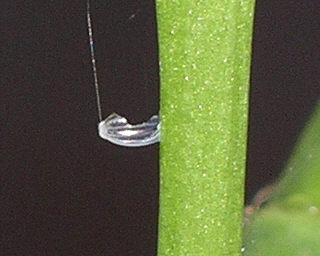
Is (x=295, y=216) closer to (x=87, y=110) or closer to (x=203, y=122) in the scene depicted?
(x=203, y=122)

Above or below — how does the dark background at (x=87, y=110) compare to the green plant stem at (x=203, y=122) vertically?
below

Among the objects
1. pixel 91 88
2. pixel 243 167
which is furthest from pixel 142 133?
pixel 91 88

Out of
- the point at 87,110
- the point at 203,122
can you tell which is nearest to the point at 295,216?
the point at 203,122

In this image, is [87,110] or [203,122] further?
[87,110]

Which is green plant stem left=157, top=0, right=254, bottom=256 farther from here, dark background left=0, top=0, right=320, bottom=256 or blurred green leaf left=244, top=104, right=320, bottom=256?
dark background left=0, top=0, right=320, bottom=256

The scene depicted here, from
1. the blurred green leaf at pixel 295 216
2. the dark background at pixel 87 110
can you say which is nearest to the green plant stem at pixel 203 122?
the blurred green leaf at pixel 295 216

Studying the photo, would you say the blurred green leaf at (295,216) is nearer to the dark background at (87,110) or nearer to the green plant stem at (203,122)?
the green plant stem at (203,122)

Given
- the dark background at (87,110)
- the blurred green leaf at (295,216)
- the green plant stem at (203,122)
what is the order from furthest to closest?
the dark background at (87,110) → the blurred green leaf at (295,216) → the green plant stem at (203,122)
